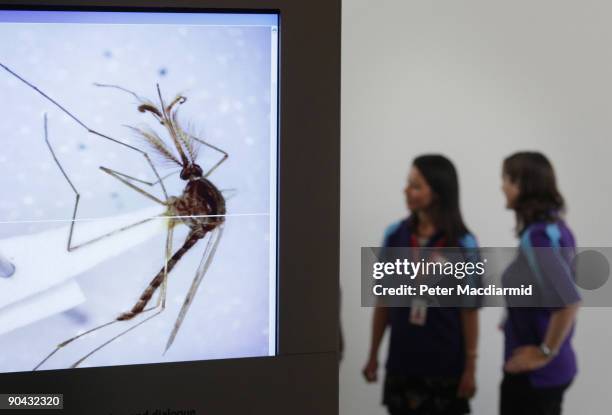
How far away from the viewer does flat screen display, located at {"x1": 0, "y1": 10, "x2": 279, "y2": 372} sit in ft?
1.41

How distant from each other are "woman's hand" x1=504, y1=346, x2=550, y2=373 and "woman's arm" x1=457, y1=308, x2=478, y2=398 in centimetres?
11

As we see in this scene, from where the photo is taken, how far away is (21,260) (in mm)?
428

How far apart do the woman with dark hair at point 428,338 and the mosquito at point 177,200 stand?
1.54m

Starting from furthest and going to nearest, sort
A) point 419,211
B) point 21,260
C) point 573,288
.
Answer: point 419,211 < point 573,288 < point 21,260

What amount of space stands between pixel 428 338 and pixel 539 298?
0.35 m

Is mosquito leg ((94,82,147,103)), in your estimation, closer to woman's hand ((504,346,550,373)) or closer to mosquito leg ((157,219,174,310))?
mosquito leg ((157,219,174,310))

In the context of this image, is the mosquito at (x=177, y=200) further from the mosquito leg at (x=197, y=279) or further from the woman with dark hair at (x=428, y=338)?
the woman with dark hair at (x=428, y=338)

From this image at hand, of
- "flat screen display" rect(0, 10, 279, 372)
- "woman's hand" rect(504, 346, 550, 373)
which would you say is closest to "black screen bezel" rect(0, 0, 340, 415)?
"flat screen display" rect(0, 10, 279, 372)

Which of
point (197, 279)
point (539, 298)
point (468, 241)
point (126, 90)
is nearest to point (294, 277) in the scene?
point (197, 279)

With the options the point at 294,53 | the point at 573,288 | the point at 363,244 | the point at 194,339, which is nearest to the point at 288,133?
the point at 294,53

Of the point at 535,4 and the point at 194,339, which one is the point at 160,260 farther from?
the point at 535,4

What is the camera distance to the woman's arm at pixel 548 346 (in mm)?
1909

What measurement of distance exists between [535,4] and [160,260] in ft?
5.74

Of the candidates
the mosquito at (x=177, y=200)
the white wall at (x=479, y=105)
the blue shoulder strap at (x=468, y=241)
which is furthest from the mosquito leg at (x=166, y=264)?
the blue shoulder strap at (x=468, y=241)
